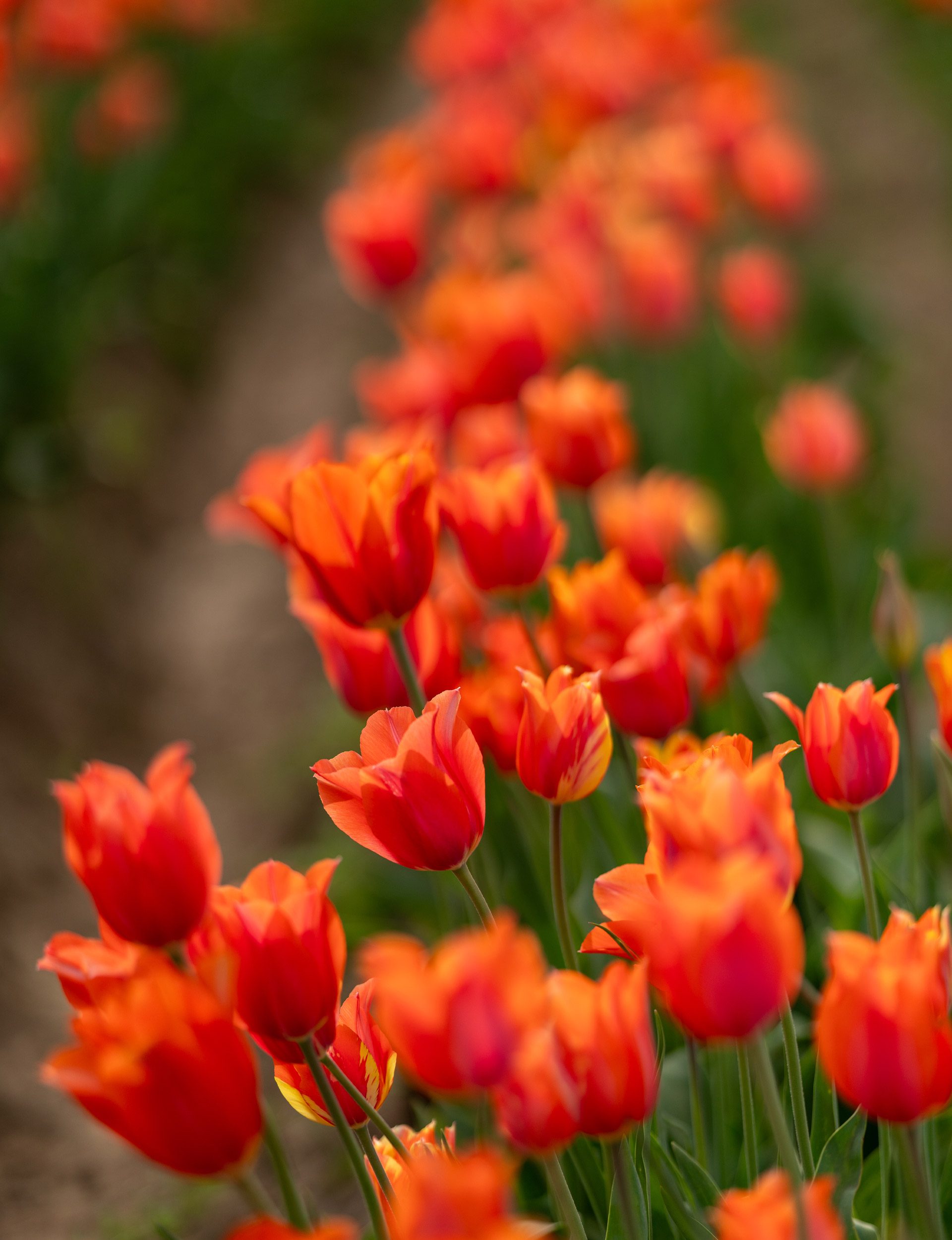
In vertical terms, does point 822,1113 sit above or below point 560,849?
below

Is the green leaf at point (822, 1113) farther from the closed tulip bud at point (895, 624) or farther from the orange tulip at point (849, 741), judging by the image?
the closed tulip bud at point (895, 624)

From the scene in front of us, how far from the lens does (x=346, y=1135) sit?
701 mm

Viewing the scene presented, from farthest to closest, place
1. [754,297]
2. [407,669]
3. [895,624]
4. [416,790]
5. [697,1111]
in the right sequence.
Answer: [754,297] < [895,624] < [407,669] < [697,1111] < [416,790]

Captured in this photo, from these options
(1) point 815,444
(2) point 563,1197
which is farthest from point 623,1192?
(1) point 815,444

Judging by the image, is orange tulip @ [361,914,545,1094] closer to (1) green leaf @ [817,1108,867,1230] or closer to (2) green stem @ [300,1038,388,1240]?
(2) green stem @ [300,1038,388,1240]

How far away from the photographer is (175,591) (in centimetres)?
308

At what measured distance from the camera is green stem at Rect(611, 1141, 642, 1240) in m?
Answer: 0.60

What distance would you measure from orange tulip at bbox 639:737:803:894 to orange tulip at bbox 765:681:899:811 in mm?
159

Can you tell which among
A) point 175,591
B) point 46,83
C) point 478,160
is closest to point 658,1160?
Answer: point 478,160

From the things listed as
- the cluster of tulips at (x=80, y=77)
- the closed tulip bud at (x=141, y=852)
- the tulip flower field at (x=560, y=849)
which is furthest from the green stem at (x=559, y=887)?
the cluster of tulips at (x=80, y=77)

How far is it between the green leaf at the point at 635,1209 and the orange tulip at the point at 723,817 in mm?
245

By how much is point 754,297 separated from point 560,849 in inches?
70.1

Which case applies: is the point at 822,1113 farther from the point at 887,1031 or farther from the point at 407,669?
the point at 407,669

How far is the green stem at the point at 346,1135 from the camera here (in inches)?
26.5
